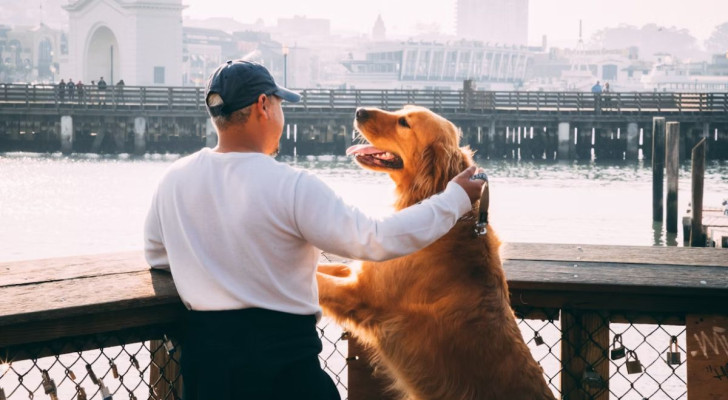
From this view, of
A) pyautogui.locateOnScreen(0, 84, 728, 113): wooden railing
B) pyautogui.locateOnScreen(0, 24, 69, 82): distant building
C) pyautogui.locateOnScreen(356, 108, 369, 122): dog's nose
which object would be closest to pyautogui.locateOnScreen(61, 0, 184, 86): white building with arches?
pyautogui.locateOnScreen(0, 84, 728, 113): wooden railing

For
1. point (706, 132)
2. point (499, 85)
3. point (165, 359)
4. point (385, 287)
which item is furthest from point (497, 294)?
point (499, 85)

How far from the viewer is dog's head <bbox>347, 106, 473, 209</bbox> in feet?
10.4

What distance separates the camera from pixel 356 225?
88.1 inches

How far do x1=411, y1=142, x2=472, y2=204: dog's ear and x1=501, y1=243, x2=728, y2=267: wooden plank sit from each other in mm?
283

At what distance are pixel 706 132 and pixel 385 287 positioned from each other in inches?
1599

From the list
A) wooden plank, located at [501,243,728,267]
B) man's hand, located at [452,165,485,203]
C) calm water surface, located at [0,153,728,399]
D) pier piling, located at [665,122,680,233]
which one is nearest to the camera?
man's hand, located at [452,165,485,203]

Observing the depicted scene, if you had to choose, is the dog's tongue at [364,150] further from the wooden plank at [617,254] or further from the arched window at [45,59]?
the arched window at [45,59]

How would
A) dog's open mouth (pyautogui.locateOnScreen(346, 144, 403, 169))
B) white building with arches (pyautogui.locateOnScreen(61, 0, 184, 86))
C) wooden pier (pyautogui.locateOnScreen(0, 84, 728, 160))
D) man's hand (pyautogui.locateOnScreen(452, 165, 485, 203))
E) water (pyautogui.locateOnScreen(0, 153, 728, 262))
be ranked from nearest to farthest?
man's hand (pyautogui.locateOnScreen(452, 165, 485, 203))
dog's open mouth (pyautogui.locateOnScreen(346, 144, 403, 169))
water (pyautogui.locateOnScreen(0, 153, 728, 262))
wooden pier (pyautogui.locateOnScreen(0, 84, 728, 160))
white building with arches (pyautogui.locateOnScreen(61, 0, 184, 86))

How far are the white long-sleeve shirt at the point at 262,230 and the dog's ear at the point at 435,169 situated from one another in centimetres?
78

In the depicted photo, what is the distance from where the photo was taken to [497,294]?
2.74 metres

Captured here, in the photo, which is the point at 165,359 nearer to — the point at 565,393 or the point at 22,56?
the point at 565,393

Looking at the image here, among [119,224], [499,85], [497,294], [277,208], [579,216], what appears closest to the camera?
[277,208]

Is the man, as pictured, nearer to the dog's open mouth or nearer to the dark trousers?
the dark trousers

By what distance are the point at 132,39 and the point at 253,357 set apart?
6932 cm
